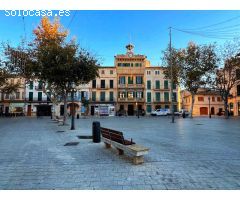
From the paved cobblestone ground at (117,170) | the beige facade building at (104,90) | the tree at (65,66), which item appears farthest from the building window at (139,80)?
the paved cobblestone ground at (117,170)

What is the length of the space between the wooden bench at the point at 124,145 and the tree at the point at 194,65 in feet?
98.1

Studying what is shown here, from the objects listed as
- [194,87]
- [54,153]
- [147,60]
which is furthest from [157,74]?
[54,153]

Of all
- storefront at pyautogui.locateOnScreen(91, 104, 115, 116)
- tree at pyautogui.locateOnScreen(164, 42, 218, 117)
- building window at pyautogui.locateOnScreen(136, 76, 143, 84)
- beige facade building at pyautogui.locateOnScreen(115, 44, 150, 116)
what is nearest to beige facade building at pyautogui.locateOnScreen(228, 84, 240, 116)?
tree at pyautogui.locateOnScreen(164, 42, 218, 117)

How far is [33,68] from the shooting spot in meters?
22.8

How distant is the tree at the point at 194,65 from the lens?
119 ft

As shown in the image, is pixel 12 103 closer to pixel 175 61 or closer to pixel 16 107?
pixel 16 107

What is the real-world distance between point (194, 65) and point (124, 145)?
3262cm

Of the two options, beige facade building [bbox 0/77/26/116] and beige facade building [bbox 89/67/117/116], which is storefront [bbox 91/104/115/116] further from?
beige facade building [bbox 0/77/26/116]

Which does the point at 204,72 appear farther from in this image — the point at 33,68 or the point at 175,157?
the point at 175,157

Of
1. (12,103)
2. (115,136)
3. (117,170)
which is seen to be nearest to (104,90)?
(12,103)

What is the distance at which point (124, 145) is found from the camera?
277 inches

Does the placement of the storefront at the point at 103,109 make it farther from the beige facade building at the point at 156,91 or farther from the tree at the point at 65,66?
the tree at the point at 65,66

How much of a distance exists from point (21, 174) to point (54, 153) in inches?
101
